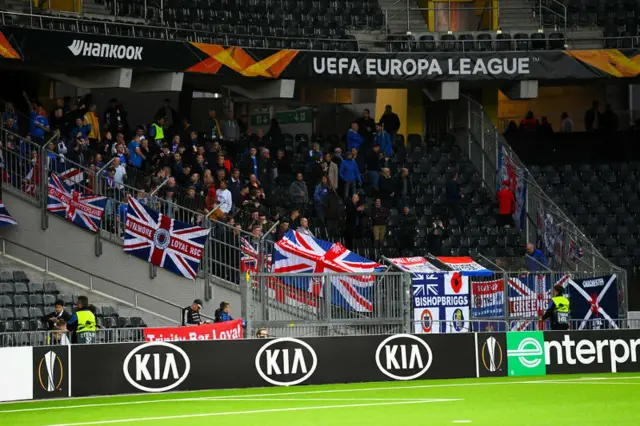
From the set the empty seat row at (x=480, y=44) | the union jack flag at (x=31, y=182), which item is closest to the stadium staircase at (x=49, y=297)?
the union jack flag at (x=31, y=182)

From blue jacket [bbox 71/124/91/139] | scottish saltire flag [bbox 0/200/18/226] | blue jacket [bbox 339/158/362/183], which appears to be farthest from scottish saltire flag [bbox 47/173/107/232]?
blue jacket [bbox 339/158/362/183]

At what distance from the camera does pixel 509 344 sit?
950 inches

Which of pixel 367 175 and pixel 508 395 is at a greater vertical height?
pixel 367 175

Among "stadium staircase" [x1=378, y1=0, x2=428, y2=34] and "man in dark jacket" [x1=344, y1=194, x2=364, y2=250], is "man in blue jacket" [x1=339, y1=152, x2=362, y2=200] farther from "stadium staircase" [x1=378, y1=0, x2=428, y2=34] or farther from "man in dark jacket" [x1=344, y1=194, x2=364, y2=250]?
"stadium staircase" [x1=378, y1=0, x2=428, y2=34]

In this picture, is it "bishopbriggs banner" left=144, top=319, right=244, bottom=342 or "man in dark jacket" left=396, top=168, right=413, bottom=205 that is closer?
"bishopbriggs banner" left=144, top=319, right=244, bottom=342

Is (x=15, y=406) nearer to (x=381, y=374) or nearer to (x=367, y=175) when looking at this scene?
(x=381, y=374)

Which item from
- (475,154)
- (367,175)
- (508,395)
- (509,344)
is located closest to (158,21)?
(367,175)

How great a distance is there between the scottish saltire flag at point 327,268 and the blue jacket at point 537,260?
163 inches

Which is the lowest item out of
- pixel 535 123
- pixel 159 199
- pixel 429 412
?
pixel 429 412

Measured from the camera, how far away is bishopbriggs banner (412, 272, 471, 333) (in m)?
25.4

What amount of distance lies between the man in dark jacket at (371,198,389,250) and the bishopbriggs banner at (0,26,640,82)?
5336 millimetres

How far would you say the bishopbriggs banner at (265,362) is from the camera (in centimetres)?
2158

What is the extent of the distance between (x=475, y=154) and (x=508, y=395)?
17.1 m

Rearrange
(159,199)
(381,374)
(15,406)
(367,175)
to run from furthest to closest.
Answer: (367,175), (159,199), (381,374), (15,406)
